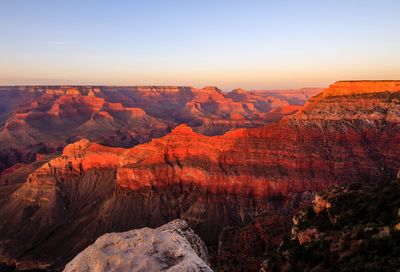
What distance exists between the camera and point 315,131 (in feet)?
332

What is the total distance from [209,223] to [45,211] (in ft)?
163

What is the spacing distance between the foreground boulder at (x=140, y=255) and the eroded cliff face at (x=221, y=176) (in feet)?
257

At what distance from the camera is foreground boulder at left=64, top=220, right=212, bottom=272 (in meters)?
10.3

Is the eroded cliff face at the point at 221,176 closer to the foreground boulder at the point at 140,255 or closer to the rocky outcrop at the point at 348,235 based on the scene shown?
the rocky outcrop at the point at 348,235

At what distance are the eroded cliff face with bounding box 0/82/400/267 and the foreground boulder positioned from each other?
78218mm

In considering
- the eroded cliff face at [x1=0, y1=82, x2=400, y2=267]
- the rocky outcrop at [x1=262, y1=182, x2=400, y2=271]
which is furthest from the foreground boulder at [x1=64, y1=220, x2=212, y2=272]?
the eroded cliff face at [x1=0, y1=82, x2=400, y2=267]

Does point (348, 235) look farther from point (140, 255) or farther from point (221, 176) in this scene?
point (221, 176)

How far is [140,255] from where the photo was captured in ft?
35.4

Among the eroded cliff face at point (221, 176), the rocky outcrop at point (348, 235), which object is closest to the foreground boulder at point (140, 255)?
the rocky outcrop at point (348, 235)

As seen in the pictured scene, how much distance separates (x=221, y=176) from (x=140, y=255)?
92.0 meters

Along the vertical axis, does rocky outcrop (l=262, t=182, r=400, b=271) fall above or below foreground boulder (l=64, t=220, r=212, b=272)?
below

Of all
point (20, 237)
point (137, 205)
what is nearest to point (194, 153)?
point (137, 205)

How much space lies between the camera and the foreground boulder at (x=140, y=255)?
1026 cm

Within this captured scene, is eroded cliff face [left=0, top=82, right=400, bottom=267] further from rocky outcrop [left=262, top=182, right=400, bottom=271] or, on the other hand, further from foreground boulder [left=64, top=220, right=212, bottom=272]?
foreground boulder [left=64, top=220, right=212, bottom=272]
